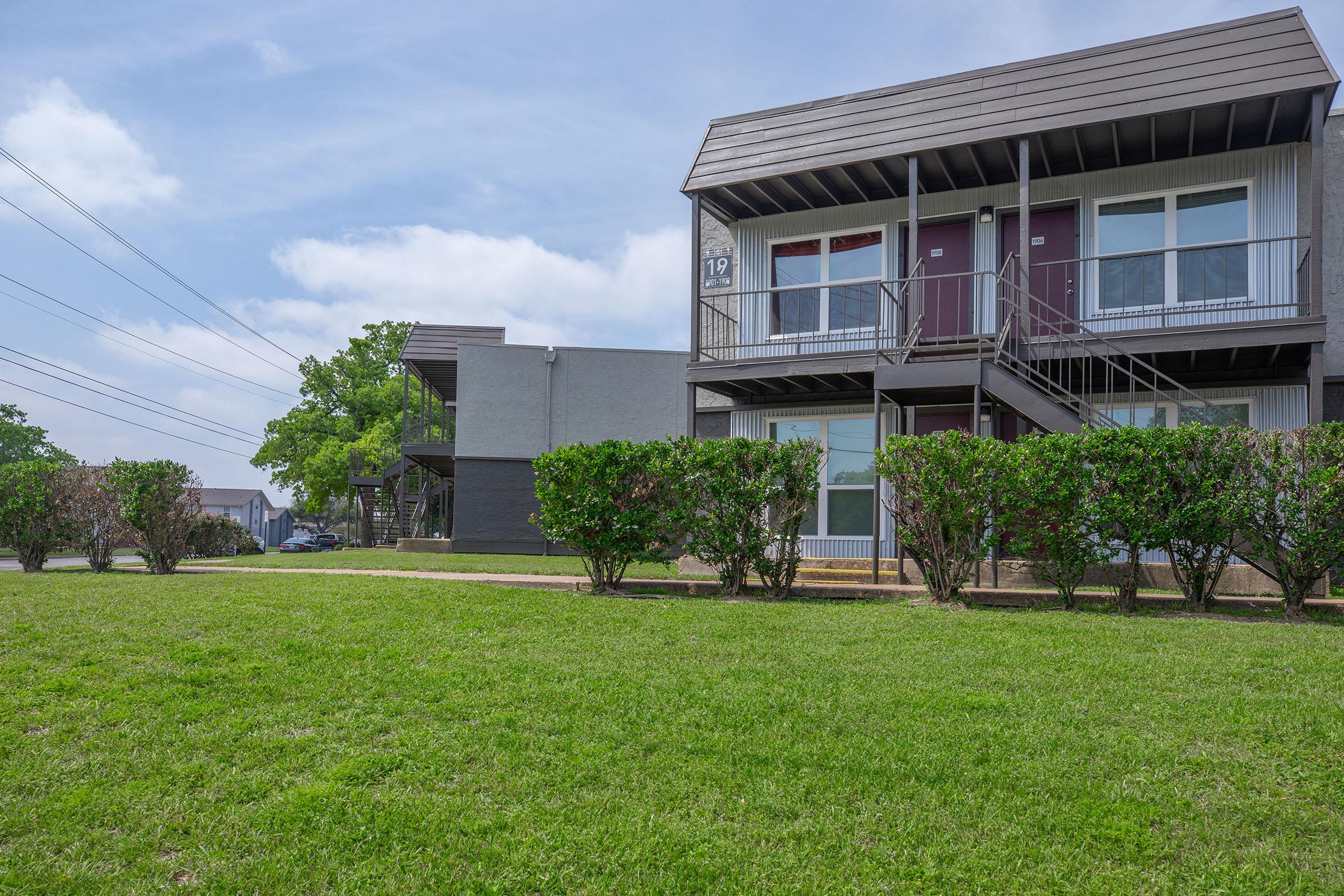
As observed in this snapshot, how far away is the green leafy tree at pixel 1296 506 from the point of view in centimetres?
779

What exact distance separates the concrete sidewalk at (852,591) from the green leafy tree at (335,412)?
127ft

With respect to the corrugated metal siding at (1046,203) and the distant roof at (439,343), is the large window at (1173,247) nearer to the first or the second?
the corrugated metal siding at (1046,203)

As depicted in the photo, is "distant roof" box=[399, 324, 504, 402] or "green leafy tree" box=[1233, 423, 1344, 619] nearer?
"green leafy tree" box=[1233, 423, 1344, 619]

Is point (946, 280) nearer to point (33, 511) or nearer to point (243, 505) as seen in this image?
point (33, 511)

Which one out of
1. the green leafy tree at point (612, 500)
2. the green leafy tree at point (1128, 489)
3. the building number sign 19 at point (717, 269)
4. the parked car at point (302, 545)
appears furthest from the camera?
the parked car at point (302, 545)

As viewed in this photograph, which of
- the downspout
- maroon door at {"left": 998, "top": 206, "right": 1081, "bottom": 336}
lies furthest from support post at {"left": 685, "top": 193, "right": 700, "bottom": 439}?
the downspout

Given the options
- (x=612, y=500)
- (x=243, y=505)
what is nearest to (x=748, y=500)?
(x=612, y=500)

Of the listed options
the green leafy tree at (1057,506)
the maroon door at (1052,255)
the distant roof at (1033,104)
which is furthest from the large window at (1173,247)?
the green leafy tree at (1057,506)

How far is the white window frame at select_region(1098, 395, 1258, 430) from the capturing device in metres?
11.6

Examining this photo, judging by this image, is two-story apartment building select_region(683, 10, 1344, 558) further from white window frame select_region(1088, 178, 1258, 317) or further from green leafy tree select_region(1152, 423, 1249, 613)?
green leafy tree select_region(1152, 423, 1249, 613)

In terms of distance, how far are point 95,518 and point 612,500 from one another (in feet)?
27.7

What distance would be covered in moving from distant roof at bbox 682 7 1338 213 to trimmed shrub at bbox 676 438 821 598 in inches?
206

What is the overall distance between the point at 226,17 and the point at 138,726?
14097mm

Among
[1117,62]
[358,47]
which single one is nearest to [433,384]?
[358,47]
